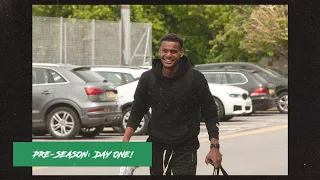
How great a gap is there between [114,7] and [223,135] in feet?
8.03

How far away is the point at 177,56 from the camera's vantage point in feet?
27.8

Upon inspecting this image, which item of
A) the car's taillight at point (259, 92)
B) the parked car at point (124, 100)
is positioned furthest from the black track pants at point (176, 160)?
the car's taillight at point (259, 92)

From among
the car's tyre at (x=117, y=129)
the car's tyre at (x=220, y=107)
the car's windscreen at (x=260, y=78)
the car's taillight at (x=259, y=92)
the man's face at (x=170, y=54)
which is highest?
the man's face at (x=170, y=54)

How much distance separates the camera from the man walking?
8344 millimetres

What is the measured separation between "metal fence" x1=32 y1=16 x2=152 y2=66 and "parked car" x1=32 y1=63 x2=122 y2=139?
0.18 m

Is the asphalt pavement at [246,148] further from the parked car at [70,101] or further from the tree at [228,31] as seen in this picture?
the tree at [228,31]

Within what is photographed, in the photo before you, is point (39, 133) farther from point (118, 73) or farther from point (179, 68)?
point (179, 68)

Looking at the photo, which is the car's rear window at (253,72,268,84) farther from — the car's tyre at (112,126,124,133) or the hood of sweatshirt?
the hood of sweatshirt

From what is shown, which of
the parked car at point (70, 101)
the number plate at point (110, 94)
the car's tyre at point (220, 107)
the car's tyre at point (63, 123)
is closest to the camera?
the parked car at point (70, 101)

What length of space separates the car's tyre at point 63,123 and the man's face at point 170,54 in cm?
315

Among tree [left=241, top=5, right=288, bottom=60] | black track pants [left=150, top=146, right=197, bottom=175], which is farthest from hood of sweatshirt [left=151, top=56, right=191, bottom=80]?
tree [left=241, top=5, right=288, bottom=60]

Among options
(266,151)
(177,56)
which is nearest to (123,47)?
(266,151)

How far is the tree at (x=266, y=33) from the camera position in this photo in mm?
12047
